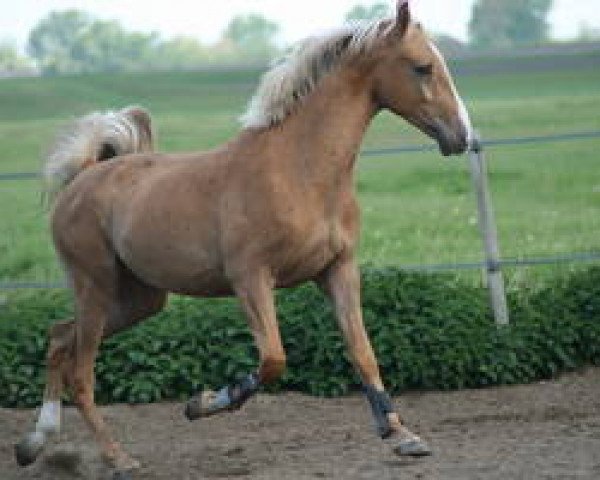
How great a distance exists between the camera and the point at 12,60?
4150 cm

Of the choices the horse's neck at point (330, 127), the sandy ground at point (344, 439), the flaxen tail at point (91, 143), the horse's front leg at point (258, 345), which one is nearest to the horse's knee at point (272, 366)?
the horse's front leg at point (258, 345)

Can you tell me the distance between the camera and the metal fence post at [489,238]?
9336mm

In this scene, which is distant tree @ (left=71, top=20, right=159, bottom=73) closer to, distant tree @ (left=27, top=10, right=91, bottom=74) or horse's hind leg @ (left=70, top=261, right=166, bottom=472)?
distant tree @ (left=27, top=10, right=91, bottom=74)

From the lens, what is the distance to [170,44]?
46594 mm

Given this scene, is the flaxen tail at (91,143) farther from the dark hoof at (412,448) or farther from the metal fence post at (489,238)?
the dark hoof at (412,448)

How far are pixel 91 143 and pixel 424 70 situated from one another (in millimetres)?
2135

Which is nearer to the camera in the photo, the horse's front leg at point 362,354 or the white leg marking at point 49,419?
the horse's front leg at point 362,354

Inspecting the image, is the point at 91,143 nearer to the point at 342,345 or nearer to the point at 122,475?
the point at 122,475

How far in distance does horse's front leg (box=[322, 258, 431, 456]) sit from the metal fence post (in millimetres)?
2646

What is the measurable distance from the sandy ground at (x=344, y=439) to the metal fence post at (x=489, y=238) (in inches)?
20.9

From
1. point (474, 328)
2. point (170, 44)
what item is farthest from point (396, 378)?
point (170, 44)

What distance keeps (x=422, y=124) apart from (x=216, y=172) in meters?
0.94

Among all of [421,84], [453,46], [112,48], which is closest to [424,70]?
[421,84]

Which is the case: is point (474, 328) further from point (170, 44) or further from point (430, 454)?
point (170, 44)
